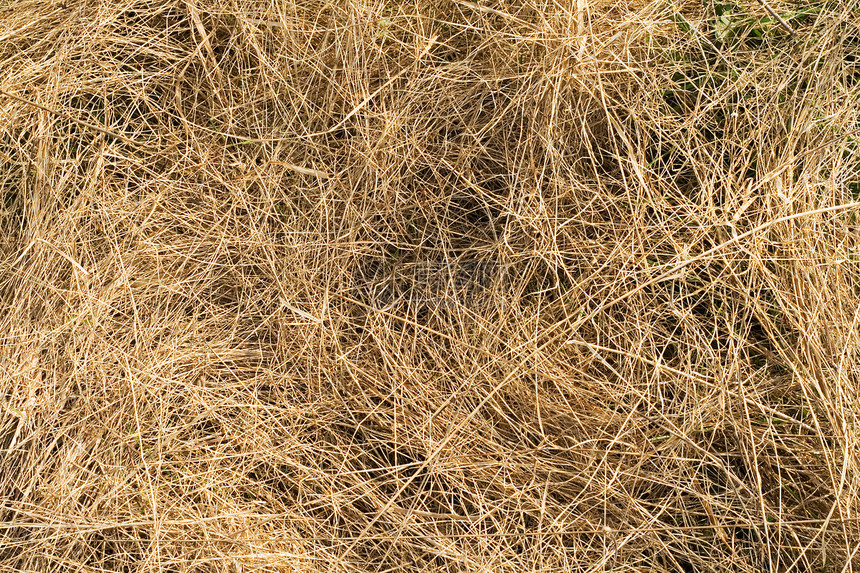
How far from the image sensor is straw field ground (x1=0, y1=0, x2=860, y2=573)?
7.14 feet

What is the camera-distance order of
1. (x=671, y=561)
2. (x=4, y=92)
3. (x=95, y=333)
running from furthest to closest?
(x=4, y=92) < (x=95, y=333) < (x=671, y=561)

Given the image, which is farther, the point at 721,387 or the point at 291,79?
the point at 291,79

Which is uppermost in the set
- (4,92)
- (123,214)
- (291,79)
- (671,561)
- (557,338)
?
(4,92)

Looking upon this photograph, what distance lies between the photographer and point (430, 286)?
7.89 feet

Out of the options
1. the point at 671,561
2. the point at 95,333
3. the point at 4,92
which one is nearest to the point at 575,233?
the point at 671,561

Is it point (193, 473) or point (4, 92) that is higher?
point (4, 92)

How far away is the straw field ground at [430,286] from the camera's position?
218cm

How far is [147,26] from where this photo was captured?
2.57 metres

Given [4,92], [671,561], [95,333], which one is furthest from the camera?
[4,92]

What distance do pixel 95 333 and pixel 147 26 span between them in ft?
3.87

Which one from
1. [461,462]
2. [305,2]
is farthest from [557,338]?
[305,2]

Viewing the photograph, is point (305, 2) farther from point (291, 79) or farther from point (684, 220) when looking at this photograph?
point (684, 220)

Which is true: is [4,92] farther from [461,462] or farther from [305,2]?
[461,462]

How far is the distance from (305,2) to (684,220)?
1.60 m
